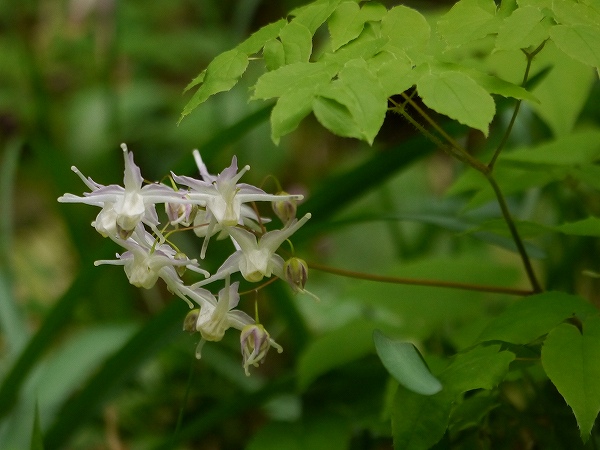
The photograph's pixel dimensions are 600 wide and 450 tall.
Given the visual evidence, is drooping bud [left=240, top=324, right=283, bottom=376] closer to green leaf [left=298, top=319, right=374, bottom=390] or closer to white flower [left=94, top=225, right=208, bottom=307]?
white flower [left=94, top=225, right=208, bottom=307]

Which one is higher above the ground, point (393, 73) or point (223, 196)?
point (393, 73)

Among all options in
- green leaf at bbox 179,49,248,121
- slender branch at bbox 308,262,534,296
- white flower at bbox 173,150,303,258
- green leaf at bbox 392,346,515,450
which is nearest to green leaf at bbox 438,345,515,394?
green leaf at bbox 392,346,515,450

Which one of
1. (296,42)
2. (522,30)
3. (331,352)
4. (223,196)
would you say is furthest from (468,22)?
(331,352)

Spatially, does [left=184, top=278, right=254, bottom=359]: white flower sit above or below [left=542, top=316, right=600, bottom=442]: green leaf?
above

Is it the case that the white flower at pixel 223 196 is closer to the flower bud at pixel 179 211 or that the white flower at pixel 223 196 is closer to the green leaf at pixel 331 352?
the flower bud at pixel 179 211

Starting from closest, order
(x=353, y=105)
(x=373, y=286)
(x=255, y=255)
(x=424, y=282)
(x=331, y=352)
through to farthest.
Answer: (x=353, y=105), (x=255, y=255), (x=424, y=282), (x=331, y=352), (x=373, y=286)

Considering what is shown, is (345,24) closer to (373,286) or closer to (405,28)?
(405,28)

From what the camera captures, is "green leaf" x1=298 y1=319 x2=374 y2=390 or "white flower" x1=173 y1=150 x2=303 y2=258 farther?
"green leaf" x1=298 y1=319 x2=374 y2=390

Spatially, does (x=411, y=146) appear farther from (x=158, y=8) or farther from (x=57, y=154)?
(x=158, y=8)
